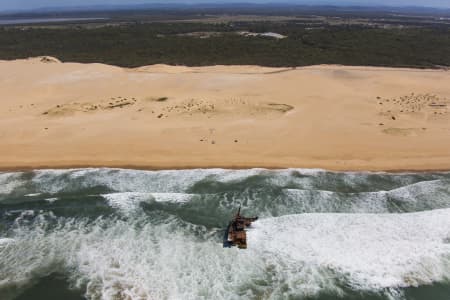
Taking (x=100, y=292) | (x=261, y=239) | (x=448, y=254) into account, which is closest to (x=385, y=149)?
(x=448, y=254)

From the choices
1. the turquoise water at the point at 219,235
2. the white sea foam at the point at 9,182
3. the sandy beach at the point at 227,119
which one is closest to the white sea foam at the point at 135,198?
the turquoise water at the point at 219,235

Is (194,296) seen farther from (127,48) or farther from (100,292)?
(127,48)

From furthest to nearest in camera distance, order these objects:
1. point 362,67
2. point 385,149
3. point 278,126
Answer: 1. point 362,67
2. point 278,126
3. point 385,149

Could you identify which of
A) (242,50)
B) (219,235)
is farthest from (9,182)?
(242,50)

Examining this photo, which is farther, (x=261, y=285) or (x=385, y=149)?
(x=385, y=149)

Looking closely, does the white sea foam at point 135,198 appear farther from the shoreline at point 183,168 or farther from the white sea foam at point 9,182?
the white sea foam at point 9,182

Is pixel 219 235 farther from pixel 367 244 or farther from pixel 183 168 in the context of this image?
pixel 183 168

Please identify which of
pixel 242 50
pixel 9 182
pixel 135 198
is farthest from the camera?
pixel 242 50
